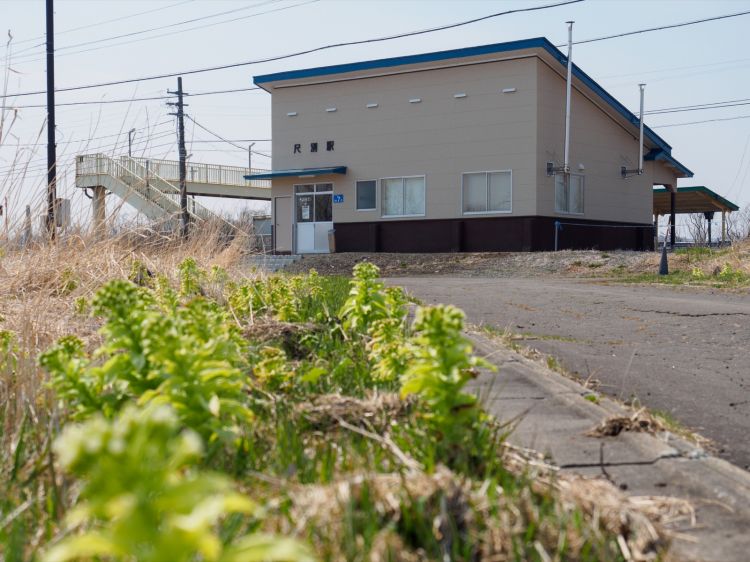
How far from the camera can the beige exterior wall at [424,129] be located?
2436 centimetres

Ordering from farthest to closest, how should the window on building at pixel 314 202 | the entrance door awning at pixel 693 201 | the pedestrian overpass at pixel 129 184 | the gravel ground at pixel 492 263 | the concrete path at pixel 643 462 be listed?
the entrance door awning at pixel 693 201 → the window on building at pixel 314 202 → the gravel ground at pixel 492 263 → the pedestrian overpass at pixel 129 184 → the concrete path at pixel 643 462

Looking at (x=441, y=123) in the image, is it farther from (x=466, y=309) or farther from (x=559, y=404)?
(x=559, y=404)

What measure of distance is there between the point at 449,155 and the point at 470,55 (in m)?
3.16

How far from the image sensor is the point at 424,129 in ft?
85.6

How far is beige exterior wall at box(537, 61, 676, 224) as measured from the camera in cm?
2464

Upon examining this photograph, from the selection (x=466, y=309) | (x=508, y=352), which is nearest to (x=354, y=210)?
(x=466, y=309)

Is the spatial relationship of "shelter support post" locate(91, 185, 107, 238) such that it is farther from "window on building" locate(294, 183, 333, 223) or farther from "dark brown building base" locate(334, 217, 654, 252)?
"window on building" locate(294, 183, 333, 223)

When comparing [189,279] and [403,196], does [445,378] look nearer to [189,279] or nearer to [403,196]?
[189,279]

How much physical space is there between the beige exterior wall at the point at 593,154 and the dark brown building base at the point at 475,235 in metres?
0.47

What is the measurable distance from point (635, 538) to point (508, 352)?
2933mm

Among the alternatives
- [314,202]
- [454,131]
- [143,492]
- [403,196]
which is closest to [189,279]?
[143,492]

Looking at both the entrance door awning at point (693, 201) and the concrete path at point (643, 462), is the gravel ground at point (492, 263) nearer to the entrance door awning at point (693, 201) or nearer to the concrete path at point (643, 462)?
the concrete path at point (643, 462)

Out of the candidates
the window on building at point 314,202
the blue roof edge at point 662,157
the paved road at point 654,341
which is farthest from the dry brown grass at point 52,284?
the blue roof edge at point 662,157

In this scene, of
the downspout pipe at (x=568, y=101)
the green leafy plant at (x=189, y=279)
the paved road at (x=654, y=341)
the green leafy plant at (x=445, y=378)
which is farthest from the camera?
the downspout pipe at (x=568, y=101)
